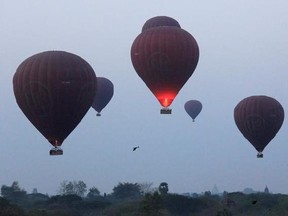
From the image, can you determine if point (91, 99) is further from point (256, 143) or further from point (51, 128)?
point (256, 143)

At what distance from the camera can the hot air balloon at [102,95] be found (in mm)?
57969

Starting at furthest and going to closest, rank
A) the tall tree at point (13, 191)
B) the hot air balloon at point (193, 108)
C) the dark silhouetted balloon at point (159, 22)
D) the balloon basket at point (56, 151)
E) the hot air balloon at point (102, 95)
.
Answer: the tall tree at point (13, 191) < the hot air balloon at point (193, 108) < the hot air balloon at point (102, 95) < the dark silhouetted balloon at point (159, 22) < the balloon basket at point (56, 151)

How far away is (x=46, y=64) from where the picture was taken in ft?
115

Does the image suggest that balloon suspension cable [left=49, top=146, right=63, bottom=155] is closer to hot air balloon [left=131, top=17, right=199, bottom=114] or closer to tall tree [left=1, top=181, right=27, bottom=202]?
hot air balloon [left=131, top=17, right=199, bottom=114]

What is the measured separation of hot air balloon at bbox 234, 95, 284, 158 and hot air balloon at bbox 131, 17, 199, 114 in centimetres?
925

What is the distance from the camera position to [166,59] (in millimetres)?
39938

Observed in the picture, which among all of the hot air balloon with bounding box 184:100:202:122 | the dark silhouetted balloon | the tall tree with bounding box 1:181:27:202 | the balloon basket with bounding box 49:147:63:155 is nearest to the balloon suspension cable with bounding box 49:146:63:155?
the balloon basket with bounding box 49:147:63:155

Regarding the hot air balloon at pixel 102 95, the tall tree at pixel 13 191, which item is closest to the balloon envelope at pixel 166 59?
the hot air balloon at pixel 102 95

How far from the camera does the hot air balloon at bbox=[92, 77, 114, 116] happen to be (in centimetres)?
5797

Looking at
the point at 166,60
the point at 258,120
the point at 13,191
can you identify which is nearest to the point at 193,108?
the point at 258,120

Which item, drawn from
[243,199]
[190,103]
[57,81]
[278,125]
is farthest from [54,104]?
[243,199]

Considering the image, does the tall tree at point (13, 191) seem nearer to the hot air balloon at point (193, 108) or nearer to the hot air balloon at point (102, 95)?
the hot air balloon at point (193, 108)

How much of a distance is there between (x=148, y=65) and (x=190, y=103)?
3454 centimetres

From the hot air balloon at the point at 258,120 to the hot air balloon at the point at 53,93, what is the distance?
17.1 m
